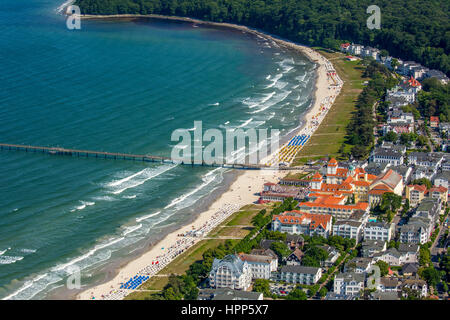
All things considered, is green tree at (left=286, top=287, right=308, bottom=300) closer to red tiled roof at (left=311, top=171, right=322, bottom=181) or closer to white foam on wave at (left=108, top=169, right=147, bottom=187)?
red tiled roof at (left=311, top=171, right=322, bottom=181)

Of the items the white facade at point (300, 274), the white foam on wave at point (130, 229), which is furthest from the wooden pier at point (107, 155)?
the white facade at point (300, 274)

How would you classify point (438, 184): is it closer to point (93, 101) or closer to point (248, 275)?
point (248, 275)

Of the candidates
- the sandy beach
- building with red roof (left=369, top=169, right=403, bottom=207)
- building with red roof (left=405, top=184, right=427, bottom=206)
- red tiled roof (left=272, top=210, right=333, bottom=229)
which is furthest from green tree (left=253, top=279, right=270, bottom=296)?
building with red roof (left=405, top=184, right=427, bottom=206)

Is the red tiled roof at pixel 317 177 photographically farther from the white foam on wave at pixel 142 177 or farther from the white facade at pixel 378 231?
the white foam on wave at pixel 142 177

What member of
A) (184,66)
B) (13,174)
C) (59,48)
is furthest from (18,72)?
(13,174)

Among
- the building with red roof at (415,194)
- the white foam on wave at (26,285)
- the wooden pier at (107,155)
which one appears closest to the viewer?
the white foam on wave at (26,285)

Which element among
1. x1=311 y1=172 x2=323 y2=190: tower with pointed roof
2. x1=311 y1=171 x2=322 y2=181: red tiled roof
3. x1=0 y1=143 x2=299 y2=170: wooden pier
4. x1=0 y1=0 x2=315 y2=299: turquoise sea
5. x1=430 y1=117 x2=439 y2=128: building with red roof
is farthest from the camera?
Result: x1=430 y1=117 x2=439 y2=128: building with red roof

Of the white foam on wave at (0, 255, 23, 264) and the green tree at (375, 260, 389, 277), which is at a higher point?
the green tree at (375, 260, 389, 277)

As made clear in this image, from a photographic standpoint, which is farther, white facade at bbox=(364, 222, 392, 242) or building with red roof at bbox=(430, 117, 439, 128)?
building with red roof at bbox=(430, 117, 439, 128)
